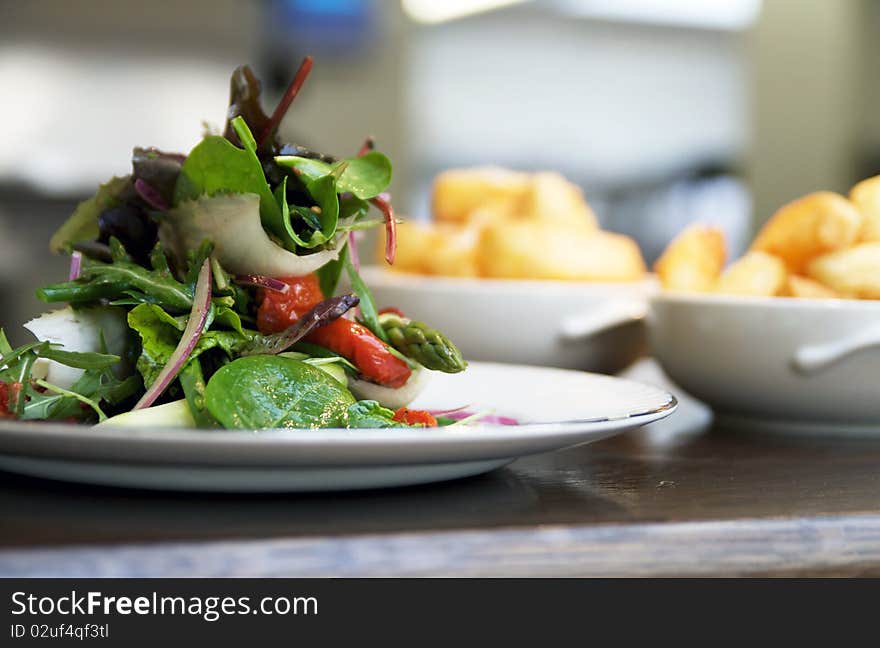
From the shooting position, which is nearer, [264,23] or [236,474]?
[236,474]

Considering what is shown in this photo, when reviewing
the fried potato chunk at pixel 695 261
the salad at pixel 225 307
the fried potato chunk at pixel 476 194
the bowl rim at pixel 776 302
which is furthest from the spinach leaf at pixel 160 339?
the fried potato chunk at pixel 476 194

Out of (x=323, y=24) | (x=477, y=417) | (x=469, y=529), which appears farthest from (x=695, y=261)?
(x=323, y=24)

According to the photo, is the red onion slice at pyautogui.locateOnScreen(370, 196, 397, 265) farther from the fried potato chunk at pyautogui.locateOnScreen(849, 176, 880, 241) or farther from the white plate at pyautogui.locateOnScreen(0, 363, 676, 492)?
the fried potato chunk at pyautogui.locateOnScreen(849, 176, 880, 241)

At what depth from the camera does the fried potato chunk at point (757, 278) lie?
93 cm

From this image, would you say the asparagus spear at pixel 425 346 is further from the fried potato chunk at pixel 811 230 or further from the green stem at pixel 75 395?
the fried potato chunk at pixel 811 230

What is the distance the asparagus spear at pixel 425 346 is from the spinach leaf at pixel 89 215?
217 mm

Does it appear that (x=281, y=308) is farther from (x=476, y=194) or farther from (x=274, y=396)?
(x=476, y=194)

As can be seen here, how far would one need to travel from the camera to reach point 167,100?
4.48 metres

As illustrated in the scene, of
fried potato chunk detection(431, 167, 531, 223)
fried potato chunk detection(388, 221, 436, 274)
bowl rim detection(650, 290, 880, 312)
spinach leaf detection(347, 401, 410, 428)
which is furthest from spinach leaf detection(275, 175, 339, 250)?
fried potato chunk detection(431, 167, 531, 223)

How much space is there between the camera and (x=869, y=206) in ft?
3.05

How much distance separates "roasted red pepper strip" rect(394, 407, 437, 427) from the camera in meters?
0.65
